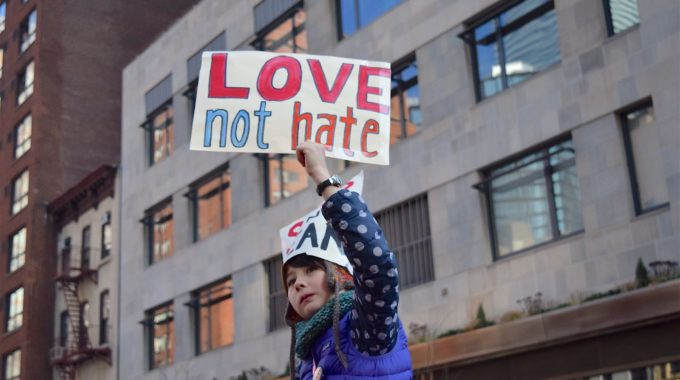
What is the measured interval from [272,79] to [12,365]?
41.2 m

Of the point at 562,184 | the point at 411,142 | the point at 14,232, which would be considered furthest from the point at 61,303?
the point at 562,184

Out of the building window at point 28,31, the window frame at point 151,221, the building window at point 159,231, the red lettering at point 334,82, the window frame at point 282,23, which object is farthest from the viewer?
the building window at point 28,31

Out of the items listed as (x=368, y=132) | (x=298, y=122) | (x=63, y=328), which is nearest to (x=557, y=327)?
(x=368, y=132)

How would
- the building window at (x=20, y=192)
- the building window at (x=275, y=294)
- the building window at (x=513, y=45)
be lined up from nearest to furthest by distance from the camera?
the building window at (x=513, y=45)
the building window at (x=275, y=294)
the building window at (x=20, y=192)

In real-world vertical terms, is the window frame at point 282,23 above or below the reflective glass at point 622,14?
above

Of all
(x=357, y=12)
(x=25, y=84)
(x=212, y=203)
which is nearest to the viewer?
(x=357, y=12)

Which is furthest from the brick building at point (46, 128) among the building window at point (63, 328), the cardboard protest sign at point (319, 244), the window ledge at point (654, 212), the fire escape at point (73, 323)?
the cardboard protest sign at point (319, 244)

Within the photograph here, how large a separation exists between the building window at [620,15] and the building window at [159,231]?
18.0 meters

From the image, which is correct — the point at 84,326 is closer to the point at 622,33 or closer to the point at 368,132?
the point at 622,33

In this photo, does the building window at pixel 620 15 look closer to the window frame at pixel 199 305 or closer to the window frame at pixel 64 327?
the window frame at pixel 199 305

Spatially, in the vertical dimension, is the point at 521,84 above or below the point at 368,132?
above

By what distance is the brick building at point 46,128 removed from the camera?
141 ft

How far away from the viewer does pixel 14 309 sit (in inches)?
1756

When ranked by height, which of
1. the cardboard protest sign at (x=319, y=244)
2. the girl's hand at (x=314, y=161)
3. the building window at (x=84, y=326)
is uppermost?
the building window at (x=84, y=326)
